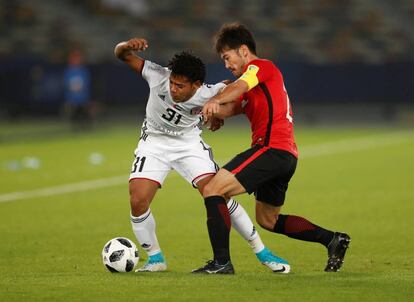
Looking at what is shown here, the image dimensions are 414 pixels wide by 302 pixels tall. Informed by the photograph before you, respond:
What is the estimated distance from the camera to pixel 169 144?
9.75m

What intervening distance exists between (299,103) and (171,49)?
5184mm

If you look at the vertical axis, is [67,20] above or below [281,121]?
above

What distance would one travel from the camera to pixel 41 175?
18953 mm

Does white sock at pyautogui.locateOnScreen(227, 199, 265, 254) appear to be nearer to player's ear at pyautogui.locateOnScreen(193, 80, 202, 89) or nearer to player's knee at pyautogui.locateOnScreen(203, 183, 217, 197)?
player's knee at pyautogui.locateOnScreen(203, 183, 217, 197)

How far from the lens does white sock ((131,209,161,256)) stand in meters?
9.55

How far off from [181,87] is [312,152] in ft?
47.1

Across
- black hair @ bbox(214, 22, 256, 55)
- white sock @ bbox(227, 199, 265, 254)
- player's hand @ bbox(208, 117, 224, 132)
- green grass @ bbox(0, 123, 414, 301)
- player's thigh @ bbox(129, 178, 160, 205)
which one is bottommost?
green grass @ bbox(0, 123, 414, 301)

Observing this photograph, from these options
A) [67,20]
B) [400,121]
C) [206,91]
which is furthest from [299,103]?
[206,91]

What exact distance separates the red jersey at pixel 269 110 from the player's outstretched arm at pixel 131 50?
100cm

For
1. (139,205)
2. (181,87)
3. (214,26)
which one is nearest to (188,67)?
(181,87)

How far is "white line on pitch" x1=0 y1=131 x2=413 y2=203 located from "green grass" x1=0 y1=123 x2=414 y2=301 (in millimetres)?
261

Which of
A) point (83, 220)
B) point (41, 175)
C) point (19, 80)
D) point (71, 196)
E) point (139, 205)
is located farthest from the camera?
point (19, 80)

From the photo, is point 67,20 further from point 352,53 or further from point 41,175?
point 41,175

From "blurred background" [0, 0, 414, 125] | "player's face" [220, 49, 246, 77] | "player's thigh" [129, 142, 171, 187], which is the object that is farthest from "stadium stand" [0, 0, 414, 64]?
"player's face" [220, 49, 246, 77]
